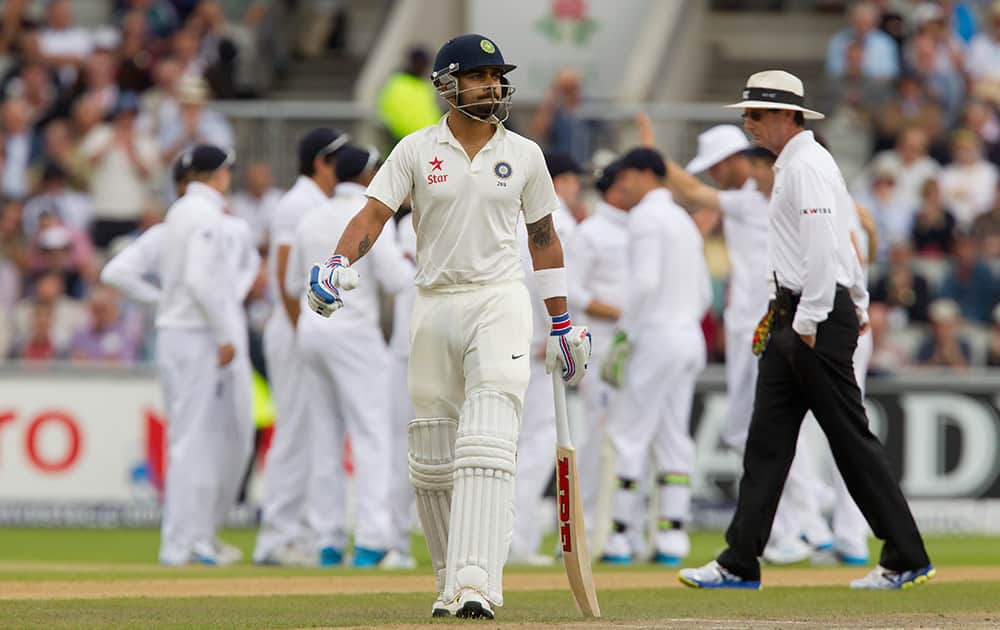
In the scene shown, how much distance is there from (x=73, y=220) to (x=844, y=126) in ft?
28.2

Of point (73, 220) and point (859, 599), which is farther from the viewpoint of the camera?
point (73, 220)

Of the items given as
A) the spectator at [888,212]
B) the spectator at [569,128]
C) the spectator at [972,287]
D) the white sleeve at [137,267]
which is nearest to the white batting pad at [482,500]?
the white sleeve at [137,267]

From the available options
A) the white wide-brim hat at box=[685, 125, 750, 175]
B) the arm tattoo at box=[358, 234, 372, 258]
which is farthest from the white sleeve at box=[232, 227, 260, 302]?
the arm tattoo at box=[358, 234, 372, 258]

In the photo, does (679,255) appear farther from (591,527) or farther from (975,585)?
(975,585)

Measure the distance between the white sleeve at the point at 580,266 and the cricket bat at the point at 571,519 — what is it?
16.5 feet

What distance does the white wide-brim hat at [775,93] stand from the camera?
10742mm

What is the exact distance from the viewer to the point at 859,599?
33.6ft

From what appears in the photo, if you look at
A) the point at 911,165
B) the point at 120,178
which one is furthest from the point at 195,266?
the point at 911,165

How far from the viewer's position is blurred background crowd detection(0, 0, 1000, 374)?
775 inches

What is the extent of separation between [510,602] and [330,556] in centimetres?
376

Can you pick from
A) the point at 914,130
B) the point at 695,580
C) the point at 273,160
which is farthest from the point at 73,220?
the point at 695,580

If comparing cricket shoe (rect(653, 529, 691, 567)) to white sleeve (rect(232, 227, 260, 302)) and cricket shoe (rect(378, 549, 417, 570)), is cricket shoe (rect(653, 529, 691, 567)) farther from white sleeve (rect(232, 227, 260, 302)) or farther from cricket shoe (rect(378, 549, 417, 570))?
white sleeve (rect(232, 227, 260, 302))

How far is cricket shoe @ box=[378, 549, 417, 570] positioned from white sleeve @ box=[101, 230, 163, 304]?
255 cm

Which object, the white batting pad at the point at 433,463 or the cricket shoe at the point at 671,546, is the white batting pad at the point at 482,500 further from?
the cricket shoe at the point at 671,546
